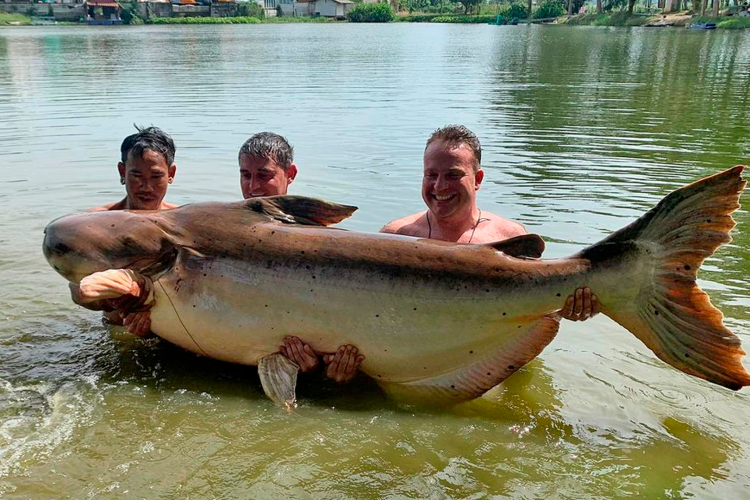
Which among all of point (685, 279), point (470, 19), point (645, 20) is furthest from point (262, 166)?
point (470, 19)

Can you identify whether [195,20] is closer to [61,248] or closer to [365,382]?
[61,248]

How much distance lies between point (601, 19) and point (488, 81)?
6394 centimetres

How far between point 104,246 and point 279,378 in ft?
3.94

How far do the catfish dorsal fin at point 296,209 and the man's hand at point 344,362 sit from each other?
757 millimetres

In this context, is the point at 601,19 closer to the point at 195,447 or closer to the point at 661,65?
the point at 661,65

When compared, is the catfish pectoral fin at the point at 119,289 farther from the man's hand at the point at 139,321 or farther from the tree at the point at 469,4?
the tree at the point at 469,4

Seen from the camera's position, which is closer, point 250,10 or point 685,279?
point 685,279

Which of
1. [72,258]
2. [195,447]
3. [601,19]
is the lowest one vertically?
[195,447]

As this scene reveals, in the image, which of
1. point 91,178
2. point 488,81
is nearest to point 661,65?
point 488,81

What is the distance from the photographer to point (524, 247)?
11.0 ft

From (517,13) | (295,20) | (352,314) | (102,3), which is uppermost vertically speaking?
(517,13)

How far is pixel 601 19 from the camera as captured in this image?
7681 cm

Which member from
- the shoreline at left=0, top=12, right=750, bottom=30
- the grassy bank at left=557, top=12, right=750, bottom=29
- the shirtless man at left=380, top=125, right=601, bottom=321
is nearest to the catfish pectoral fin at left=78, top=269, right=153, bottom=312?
the shirtless man at left=380, top=125, right=601, bottom=321

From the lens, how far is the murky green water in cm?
303
